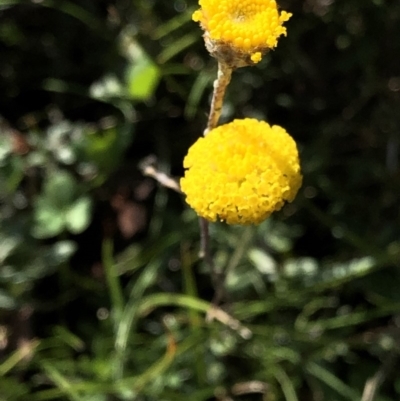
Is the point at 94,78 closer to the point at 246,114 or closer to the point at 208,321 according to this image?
the point at 246,114

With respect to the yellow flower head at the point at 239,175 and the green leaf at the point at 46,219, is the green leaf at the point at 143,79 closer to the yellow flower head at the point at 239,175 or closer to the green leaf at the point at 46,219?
the green leaf at the point at 46,219

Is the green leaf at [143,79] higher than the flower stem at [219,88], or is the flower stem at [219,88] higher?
the flower stem at [219,88]

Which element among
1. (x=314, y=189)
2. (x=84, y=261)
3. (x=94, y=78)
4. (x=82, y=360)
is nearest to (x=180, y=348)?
(x=82, y=360)

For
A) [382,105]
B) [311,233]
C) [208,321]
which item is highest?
[382,105]

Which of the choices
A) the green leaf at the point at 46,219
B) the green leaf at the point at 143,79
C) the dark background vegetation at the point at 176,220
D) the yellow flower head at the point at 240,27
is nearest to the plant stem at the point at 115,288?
the dark background vegetation at the point at 176,220

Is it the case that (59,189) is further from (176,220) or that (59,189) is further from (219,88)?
(219,88)
